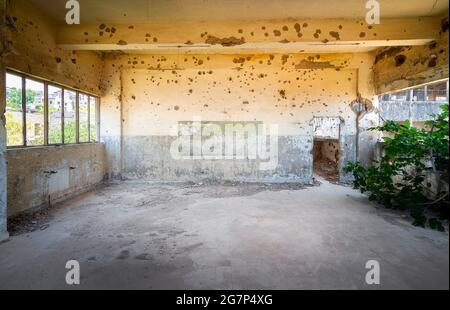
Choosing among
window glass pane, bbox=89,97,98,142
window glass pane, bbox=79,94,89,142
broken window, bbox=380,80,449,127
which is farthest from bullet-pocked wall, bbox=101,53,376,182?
broken window, bbox=380,80,449,127

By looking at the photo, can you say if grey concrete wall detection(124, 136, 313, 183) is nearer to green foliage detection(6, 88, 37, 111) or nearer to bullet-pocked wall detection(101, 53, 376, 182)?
bullet-pocked wall detection(101, 53, 376, 182)

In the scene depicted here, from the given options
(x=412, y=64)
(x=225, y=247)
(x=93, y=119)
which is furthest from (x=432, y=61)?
(x=93, y=119)

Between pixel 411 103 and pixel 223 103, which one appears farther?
pixel 411 103

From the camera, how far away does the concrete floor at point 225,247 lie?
2307 millimetres

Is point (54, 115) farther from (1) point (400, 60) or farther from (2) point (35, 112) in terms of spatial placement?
(1) point (400, 60)

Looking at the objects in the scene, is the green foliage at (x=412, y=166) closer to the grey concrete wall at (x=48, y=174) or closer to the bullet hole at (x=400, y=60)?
the bullet hole at (x=400, y=60)

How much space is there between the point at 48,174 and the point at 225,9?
398 cm

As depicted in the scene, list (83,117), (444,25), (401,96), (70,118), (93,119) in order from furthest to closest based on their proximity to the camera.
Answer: (401,96)
(93,119)
(83,117)
(70,118)
(444,25)

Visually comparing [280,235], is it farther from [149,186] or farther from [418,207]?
[149,186]

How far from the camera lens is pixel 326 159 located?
1018cm

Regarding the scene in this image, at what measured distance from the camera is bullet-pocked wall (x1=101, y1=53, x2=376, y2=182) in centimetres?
695

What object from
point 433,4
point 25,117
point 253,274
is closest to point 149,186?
point 25,117

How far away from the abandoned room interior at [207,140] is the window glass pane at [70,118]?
4cm

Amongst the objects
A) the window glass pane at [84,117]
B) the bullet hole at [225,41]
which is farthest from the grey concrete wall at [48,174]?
the bullet hole at [225,41]
